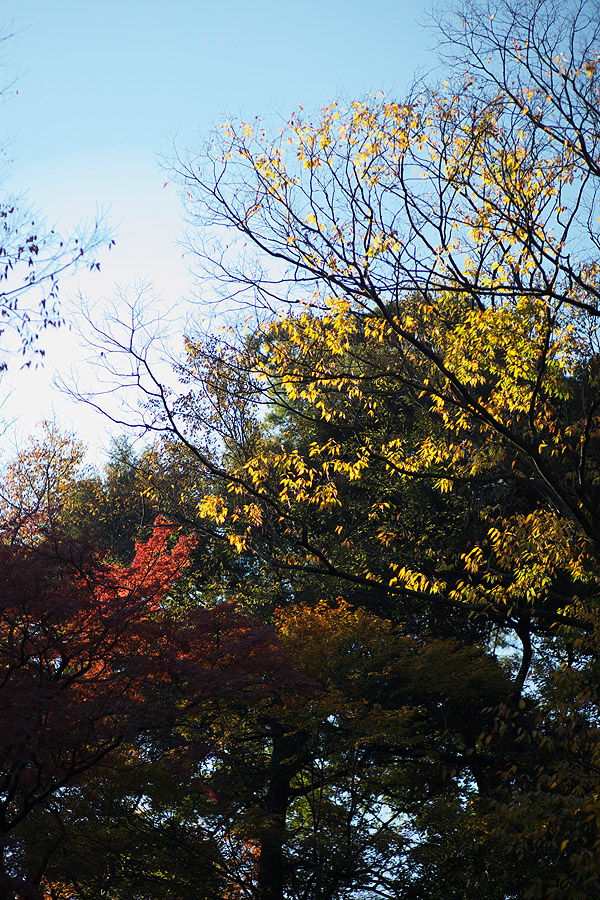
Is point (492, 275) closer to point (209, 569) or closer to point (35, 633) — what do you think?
point (35, 633)

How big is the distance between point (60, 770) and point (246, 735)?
5.05 metres

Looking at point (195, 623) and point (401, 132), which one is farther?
point (195, 623)

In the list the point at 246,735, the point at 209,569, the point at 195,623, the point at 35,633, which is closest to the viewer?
the point at 35,633

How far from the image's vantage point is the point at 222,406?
1309cm

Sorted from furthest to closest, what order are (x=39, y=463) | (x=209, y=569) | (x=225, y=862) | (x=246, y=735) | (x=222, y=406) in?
(x=39, y=463) < (x=209, y=569) < (x=222, y=406) < (x=246, y=735) < (x=225, y=862)

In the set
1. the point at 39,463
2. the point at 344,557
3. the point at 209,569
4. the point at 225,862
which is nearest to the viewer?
the point at 225,862

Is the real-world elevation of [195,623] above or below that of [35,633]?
above

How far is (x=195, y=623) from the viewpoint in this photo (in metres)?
8.83

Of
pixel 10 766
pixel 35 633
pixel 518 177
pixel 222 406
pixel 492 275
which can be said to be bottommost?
pixel 10 766

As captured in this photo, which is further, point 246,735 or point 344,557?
point 344,557

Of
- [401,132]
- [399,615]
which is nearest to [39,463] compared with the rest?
[399,615]

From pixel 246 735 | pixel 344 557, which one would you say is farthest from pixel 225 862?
pixel 344 557

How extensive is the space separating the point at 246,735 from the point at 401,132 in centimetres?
904

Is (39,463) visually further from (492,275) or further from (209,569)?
(492,275)
